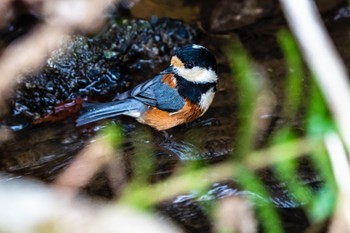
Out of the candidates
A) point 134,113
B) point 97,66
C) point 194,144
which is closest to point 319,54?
point 194,144

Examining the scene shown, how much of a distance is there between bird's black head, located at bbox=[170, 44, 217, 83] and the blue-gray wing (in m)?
0.17

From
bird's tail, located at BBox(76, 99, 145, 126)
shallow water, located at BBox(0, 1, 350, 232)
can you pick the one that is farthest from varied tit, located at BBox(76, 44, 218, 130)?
shallow water, located at BBox(0, 1, 350, 232)

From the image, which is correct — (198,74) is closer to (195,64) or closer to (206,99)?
(195,64)

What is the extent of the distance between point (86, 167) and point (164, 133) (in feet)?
3.51

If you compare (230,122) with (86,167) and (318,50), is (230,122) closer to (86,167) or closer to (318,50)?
(86,167)

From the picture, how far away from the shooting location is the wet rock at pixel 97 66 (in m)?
5.34

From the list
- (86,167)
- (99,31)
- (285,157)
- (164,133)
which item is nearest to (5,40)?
(99,31)

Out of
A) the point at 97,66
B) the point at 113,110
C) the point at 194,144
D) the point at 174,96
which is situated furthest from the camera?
the point at 97,66

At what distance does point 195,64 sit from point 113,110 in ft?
2.61

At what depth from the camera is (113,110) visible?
5.00 m

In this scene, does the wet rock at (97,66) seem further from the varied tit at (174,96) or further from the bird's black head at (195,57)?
the bird's black head at (195,57)

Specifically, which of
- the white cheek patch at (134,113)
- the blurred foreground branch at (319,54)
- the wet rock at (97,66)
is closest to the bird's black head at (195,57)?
the white cheek patch at (134,113)

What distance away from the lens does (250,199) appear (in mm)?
3514

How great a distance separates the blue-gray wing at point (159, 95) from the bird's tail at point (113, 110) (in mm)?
63
